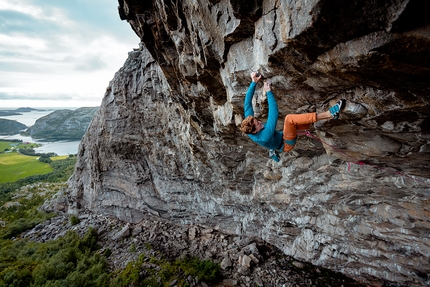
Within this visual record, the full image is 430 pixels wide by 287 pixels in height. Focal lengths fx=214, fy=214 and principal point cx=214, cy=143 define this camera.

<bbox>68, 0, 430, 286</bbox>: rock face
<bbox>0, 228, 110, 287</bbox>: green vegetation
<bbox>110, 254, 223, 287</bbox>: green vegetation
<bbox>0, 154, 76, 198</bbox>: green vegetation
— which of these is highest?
<bbox>68, 0, 430, 286</bbox>: rock face

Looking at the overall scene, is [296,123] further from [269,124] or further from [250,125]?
[250,125]

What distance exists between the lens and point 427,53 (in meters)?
2.25

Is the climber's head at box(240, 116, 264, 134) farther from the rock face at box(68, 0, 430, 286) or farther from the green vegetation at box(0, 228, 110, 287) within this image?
the green vegetation at box(0, 228, 110, 287)

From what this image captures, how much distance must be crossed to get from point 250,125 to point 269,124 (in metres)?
0.36

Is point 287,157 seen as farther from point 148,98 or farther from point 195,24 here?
point 148,98

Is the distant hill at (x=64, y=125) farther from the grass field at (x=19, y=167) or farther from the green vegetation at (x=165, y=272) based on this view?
the green vegetation at (x=165, y=272)

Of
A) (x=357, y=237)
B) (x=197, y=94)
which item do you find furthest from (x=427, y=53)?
(x=357, y=237)

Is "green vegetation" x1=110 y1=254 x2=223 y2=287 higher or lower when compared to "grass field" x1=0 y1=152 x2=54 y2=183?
higher

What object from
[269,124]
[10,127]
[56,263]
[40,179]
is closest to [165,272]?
[56,263]

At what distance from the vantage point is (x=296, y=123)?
403 centimetres

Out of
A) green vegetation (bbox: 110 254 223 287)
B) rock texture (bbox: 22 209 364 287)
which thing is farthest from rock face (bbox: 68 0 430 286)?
green vegetation (bbox: 110 254 223 287)

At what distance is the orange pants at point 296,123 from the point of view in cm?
388

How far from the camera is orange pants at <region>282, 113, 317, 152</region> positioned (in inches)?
153

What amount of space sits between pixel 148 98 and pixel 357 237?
37.7 ft
